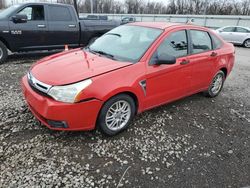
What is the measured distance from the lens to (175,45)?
3957 millimetres

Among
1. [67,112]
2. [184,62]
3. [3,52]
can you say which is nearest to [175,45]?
[184,62]

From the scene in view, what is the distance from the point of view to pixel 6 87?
5.03 m

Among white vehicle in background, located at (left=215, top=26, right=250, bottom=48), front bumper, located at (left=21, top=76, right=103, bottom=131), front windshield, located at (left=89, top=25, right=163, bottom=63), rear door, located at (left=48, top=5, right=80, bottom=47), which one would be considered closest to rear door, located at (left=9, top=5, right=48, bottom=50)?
rear door, located at (left=48, top=5, right=80, bottom=47)

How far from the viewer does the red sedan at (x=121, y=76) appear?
2.92 meters

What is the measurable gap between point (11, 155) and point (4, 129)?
2.21 feet

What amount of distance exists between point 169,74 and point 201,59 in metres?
0.95

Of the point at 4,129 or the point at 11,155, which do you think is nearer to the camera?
the point at 11,155

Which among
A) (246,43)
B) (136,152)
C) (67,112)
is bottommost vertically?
(136,152)

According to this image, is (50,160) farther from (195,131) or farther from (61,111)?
(195,131)

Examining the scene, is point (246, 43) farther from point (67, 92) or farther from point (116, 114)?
point (67, 92)

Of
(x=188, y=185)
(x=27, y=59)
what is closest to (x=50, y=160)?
(x=188, y=185)

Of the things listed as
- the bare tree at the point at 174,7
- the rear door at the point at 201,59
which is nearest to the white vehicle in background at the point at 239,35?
the rear door at the point at 201,59

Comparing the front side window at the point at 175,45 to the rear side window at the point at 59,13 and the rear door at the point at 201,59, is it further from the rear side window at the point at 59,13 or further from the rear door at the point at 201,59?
the rear side window at the point at 59,13

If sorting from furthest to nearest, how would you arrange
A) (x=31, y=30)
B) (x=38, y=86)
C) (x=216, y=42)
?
(x=31, y=30) < (x=216, y=42) < (x=38, y=86)
